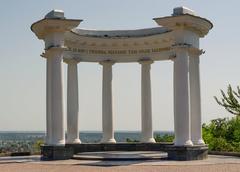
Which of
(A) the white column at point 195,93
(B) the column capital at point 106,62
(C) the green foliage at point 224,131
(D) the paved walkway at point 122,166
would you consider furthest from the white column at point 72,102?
(C) the green foliage at point 224,131

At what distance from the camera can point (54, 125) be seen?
2044 inches

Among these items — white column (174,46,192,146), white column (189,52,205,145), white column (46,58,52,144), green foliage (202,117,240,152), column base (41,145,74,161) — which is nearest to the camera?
white column (174,46,192,146)

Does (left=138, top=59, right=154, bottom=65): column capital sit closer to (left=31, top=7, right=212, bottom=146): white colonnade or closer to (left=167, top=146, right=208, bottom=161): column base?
(left=31, top=7, right=212, bottom=146): white colonnade

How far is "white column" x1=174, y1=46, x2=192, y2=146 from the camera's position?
5062 cm

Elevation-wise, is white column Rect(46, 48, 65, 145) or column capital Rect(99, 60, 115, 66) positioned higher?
column capital Rect(99, 60, 115, 66)

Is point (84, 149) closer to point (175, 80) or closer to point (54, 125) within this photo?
point (54, 125)

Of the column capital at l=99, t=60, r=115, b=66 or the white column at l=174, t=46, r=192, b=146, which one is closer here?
the white column at l=174, t=46, r=192, b=146

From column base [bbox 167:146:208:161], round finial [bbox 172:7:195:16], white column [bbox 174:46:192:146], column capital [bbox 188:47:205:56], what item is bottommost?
column base [bbox 167:146:208:161]

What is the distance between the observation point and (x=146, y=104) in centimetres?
6400

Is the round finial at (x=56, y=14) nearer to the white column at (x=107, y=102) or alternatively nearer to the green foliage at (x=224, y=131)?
the white column at (x=107, y=102)

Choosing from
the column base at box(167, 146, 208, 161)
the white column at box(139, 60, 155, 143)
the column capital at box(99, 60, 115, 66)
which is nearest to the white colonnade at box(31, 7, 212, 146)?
the white column at box(139, 60, 155, 143)

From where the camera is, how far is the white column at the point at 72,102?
6144 cm

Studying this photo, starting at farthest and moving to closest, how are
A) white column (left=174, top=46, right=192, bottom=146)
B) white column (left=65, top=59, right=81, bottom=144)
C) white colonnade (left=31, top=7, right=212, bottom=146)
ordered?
1. white column (left=65, top=59, right=81, bottom=144)
2. white colonnade (left=31, top=7, right=212, bottom=146)
3. white column (left=174, top=46, right=192, bottom=146)

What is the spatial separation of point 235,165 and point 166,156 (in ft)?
30.4
